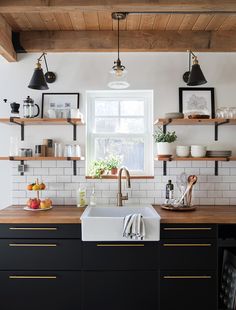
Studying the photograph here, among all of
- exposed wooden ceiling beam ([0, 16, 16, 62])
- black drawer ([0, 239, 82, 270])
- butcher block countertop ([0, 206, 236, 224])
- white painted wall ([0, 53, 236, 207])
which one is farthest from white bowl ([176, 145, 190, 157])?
exposed wooden ceiling beam ([0, 16, 16, 62])

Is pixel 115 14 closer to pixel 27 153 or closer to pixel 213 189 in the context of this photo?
pixel 27 153

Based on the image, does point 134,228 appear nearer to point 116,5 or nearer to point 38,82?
point 38,82

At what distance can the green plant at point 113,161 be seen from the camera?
3020 mm

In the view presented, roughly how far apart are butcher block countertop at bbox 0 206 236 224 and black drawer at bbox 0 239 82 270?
163 mm

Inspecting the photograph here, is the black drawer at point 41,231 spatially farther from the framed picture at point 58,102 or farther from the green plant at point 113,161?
the framed picture at point 58,102

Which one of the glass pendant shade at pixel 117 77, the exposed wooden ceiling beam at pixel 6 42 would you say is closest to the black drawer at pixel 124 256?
the glass pendant shade at pixel 117 77

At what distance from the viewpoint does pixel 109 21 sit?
2.71 metres

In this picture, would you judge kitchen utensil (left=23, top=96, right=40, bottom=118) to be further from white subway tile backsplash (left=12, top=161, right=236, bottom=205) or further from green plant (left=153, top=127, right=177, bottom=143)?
green plant (left=153, top=127, right=177, bottom=143)

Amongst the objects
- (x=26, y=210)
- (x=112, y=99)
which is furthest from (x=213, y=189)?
(x=26, y=210)

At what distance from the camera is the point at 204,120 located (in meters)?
2.73

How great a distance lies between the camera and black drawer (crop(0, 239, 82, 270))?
2.33m

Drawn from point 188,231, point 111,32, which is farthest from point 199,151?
point 111,32

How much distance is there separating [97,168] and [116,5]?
1.52 m

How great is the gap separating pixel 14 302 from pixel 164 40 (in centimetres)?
276
